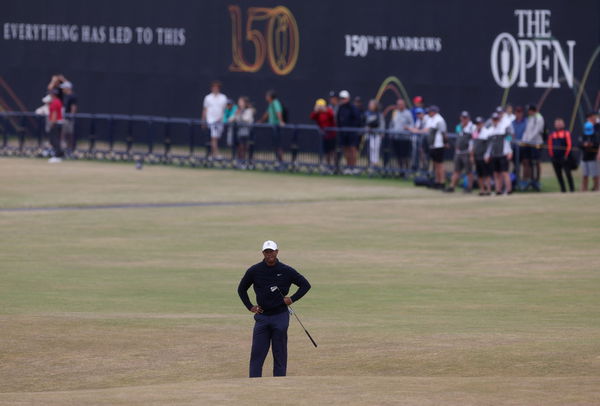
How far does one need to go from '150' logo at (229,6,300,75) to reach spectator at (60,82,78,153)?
230 inches

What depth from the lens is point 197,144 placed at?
44.6m

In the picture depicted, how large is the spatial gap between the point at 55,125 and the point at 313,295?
2481 centimetres

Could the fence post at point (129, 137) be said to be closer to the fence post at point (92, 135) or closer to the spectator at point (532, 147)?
the fence post at point (92, 135)

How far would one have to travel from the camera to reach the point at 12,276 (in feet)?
78.4

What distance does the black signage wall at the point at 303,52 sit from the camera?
4328 centimetres

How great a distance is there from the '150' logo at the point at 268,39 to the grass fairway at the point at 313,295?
958 centimetres

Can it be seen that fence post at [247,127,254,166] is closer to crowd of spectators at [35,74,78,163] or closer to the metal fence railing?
the metal fence railing

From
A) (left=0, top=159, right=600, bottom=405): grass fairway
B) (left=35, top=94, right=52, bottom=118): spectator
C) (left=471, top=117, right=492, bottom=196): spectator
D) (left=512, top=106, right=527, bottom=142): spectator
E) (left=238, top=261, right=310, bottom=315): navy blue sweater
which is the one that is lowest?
(left=0, top=159, right=600, bottom=405): grass fairway

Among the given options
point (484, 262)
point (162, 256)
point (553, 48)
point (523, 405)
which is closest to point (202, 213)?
point (162, 256)

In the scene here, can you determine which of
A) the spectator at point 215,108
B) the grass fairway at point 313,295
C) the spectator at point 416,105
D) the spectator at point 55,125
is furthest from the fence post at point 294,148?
the spectator at point 55,125

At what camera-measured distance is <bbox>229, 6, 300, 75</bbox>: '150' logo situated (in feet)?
156

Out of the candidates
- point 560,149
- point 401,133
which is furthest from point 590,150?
point 401,133

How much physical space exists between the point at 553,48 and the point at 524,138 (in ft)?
20.5

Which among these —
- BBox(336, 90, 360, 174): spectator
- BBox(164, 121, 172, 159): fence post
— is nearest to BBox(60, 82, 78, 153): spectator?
BBox(164, 121, 172, 159): fence post
